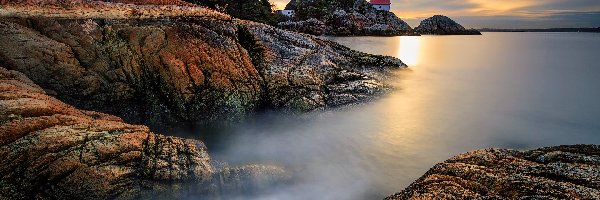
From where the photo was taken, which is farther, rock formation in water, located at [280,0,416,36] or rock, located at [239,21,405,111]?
rock formation in water, located at [280,0,416,36]

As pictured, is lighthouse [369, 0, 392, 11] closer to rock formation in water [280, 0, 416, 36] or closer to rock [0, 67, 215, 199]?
rock formation in water [280, 0, 416, 36]

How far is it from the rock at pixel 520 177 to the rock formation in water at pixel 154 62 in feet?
18.6

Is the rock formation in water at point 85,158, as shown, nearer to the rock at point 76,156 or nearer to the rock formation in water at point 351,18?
the rock at point 76,156

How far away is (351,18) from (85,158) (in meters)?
90.3

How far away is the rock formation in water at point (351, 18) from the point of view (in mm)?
86625

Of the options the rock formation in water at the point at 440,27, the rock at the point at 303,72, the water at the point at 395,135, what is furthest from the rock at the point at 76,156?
the rock formation in water at the point at 440,27

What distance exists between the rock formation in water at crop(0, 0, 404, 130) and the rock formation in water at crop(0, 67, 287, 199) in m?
1.37

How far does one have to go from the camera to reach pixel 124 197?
17.5ft

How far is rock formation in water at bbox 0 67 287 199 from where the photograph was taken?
489 cm

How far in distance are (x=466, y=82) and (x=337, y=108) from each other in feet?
33.0

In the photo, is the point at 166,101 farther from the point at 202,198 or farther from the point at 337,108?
the point at 337,108

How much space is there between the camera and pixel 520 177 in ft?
14.4

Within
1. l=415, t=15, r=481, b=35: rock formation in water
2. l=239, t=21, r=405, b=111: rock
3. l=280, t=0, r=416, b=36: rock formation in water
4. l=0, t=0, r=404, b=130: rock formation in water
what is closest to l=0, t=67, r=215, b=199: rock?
l=0, t=0, r=404, b=130: rock formation in water

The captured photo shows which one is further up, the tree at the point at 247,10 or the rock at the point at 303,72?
the tree at the point at 247,10
